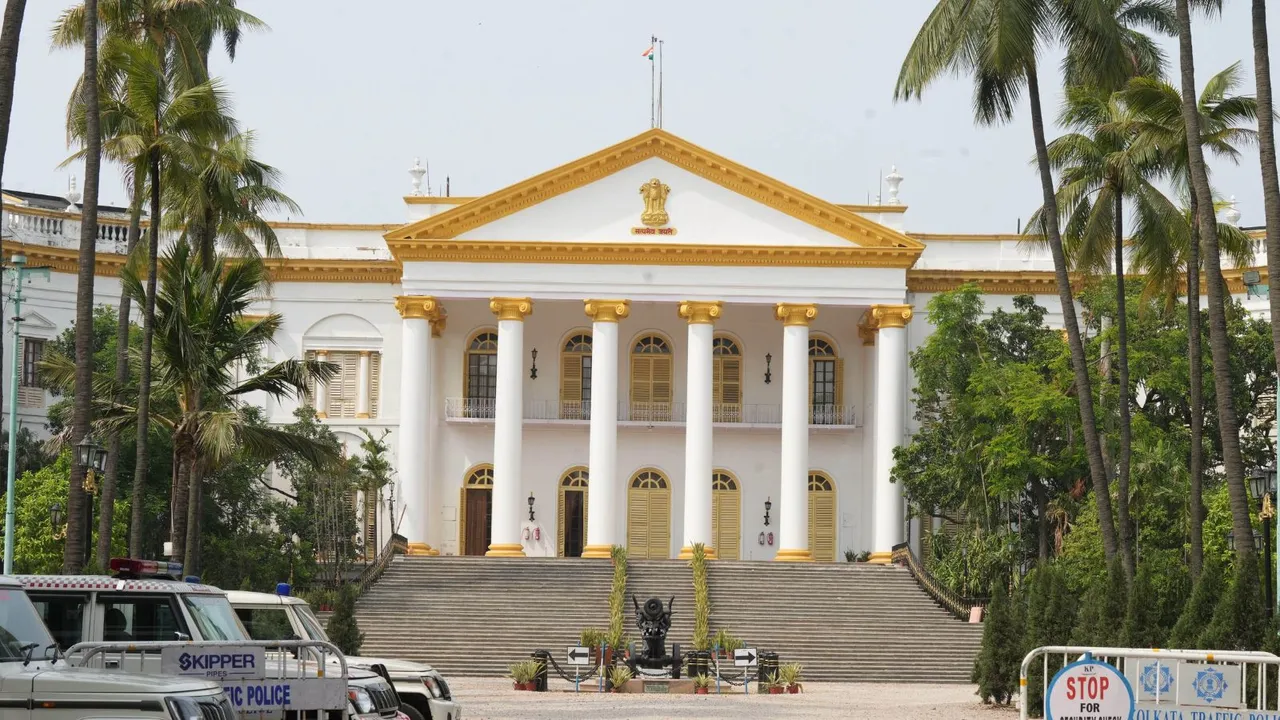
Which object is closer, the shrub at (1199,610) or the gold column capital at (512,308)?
the shrub at (1199,610)

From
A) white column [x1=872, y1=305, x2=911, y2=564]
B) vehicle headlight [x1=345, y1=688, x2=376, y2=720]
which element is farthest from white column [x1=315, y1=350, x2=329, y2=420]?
vehicle headlight [x1=345, y1=688, x2=376, y2=720]

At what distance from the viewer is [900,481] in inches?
1729

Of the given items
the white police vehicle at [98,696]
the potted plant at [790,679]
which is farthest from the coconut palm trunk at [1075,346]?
the white police vehicle at [98,696]

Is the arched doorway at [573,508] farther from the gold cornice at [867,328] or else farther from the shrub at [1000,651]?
the shrub at [1000,651]

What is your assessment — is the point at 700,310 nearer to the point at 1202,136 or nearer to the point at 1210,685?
the point at 1202,136

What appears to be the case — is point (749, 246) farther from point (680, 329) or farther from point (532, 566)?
point (532, 566)

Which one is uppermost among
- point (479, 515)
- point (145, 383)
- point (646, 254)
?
point (646, 254)

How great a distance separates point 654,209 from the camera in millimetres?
44562

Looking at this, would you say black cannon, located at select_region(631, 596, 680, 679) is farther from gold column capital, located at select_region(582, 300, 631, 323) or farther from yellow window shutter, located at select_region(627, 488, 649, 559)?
yellow window shutter, located at select_region(627, 488, 649, 559)

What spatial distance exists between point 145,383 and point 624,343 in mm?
23529

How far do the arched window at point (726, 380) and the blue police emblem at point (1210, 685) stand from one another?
113 ft

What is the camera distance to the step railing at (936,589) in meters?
38.4

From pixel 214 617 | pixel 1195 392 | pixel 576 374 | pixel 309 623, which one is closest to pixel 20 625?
pixel 214 617

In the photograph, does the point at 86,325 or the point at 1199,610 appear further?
the point at 86,325
